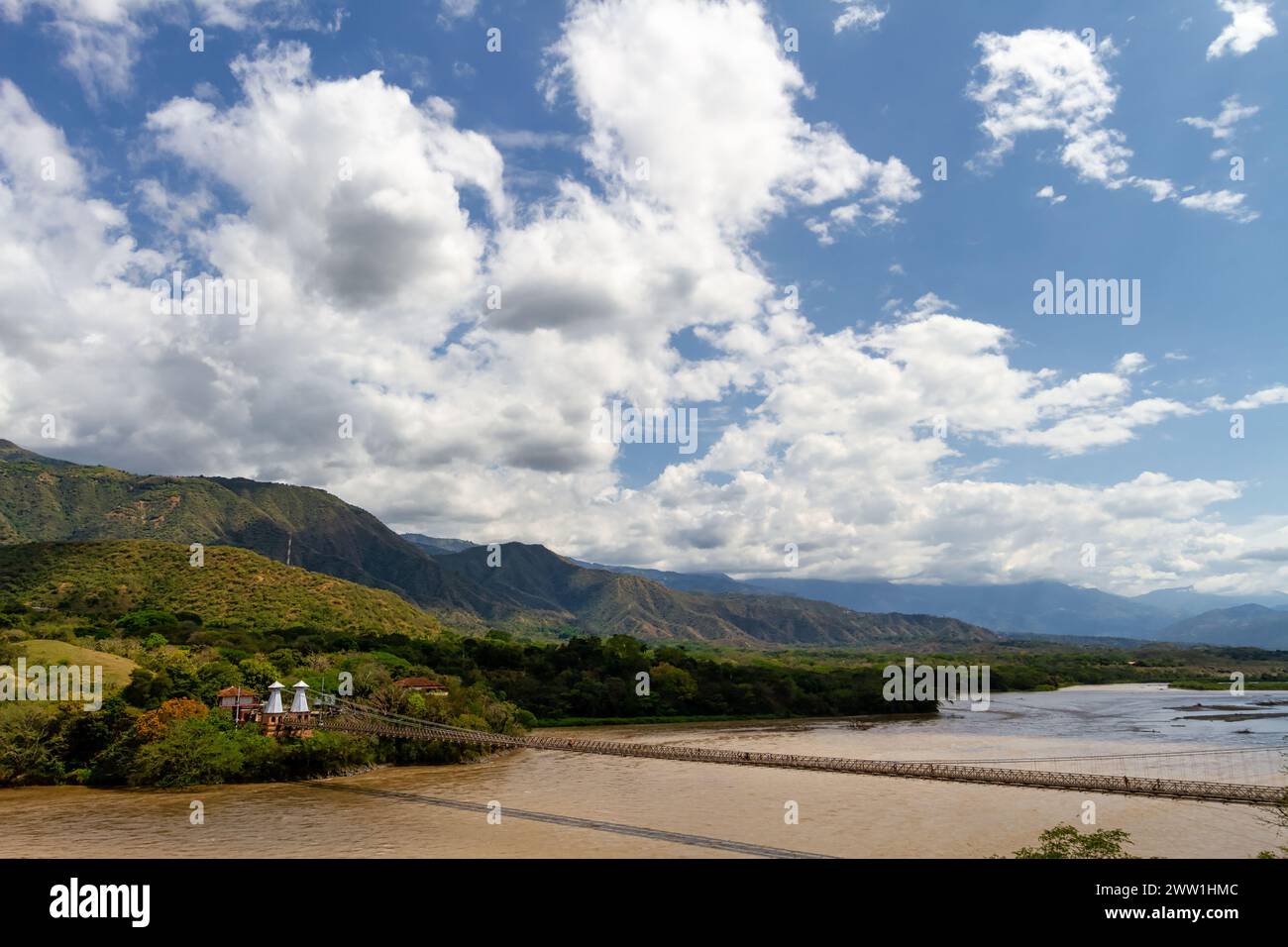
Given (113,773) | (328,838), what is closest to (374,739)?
(113,773)

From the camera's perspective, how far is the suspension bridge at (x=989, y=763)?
25156mm

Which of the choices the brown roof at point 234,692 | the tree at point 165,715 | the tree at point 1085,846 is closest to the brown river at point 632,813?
the tree at point 165,715

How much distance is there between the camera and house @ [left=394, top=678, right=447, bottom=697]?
55.6 m

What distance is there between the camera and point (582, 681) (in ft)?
241

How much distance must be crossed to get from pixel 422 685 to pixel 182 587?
47913 millimetres

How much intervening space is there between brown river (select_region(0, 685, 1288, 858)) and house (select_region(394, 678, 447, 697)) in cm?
1055

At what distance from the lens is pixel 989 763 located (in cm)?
4041

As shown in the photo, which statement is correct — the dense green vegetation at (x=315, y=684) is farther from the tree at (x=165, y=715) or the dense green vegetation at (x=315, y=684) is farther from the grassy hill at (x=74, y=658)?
the grassy hill at (x=74, y=658)

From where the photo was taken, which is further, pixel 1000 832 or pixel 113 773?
pixel 113 773

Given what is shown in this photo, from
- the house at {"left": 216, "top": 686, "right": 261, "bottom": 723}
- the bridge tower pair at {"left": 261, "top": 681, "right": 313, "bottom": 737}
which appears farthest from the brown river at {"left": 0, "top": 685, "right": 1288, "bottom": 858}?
the house at {"left": 216, "top": 686, "right": 261, "bottom": 723}
